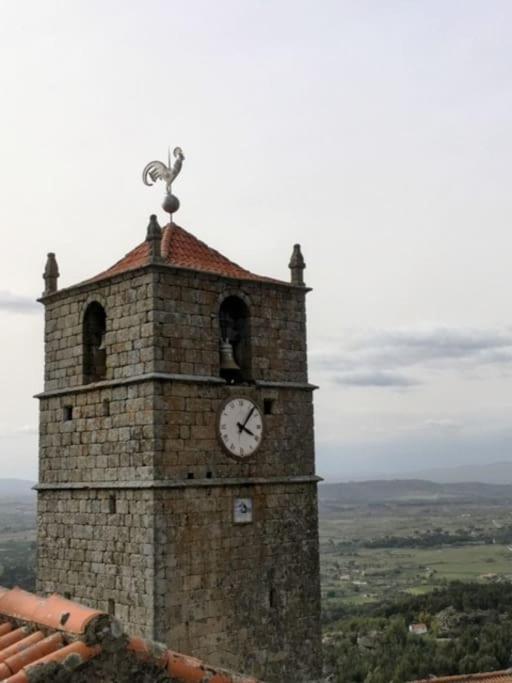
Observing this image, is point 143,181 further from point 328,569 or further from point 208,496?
point 328,569

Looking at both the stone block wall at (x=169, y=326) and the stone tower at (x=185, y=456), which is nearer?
the stone tower at (x=185, y=456)

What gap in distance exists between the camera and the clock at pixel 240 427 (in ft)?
40.7

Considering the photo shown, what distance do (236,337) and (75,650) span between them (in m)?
7.00

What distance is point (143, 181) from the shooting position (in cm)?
1395

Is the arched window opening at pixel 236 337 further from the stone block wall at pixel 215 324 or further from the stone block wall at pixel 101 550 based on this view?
the stone block wall at pixel 101 550

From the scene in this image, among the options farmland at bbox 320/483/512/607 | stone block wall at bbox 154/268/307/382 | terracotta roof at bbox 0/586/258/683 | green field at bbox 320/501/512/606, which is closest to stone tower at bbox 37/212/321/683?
stone block wall at bbox 154/268/307/382

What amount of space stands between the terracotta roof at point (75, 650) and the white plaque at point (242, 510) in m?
4.92

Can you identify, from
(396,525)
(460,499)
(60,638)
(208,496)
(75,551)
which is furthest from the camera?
(460,499)

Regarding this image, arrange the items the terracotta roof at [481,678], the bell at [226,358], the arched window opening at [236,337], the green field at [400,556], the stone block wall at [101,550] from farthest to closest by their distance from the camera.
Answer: the green field at [400,556] → the terracotta roof at [481,678] → the arched window opening at [236,337] → the bell at [226,358] → the stone block wall at [101,550]

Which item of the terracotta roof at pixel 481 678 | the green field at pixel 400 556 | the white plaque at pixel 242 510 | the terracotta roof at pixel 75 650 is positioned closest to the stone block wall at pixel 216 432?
the white plaque at pixel 242 510

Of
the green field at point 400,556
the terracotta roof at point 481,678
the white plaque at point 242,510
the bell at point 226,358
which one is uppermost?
the bell at point 226,358

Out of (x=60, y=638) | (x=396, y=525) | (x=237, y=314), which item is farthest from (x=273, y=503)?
(x=396, y=525)

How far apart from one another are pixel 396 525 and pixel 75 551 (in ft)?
392

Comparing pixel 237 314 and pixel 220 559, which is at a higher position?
pixel 237 314
